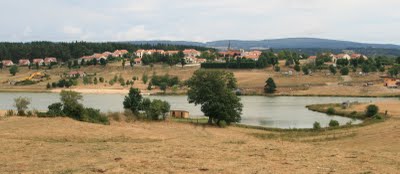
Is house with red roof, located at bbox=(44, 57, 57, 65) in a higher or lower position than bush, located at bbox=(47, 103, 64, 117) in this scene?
higher

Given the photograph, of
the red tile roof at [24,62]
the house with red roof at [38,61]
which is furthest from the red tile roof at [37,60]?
the red tile roof at [24,62]

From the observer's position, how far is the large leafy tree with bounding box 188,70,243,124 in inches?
1540

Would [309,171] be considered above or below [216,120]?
above

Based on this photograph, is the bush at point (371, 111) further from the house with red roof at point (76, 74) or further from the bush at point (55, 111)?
the house with red roof at point (76, 74)

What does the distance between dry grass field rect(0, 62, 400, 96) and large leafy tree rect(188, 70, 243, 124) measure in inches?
1768

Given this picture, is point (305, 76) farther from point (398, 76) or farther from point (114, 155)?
point (114, 155)

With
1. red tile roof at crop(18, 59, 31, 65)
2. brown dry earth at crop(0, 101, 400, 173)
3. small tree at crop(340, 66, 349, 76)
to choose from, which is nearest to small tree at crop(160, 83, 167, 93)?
small tree at crop(340, 66, 349, 76)

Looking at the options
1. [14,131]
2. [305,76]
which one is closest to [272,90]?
[305,76]

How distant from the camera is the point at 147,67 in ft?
386

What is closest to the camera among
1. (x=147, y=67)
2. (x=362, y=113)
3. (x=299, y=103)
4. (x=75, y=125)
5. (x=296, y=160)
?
(x=296, y=160)

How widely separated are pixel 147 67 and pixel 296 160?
103227 mm

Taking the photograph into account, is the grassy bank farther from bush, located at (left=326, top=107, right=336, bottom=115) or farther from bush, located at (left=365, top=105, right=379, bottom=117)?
bush, located at (left=365, top=105, right=379, bottom=117)

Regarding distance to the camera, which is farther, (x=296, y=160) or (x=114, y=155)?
(x=114, y=155)

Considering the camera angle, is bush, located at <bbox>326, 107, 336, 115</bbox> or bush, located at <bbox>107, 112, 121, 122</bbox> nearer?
bush, located at <bbox>107, 112, 121, 122</bbox>
